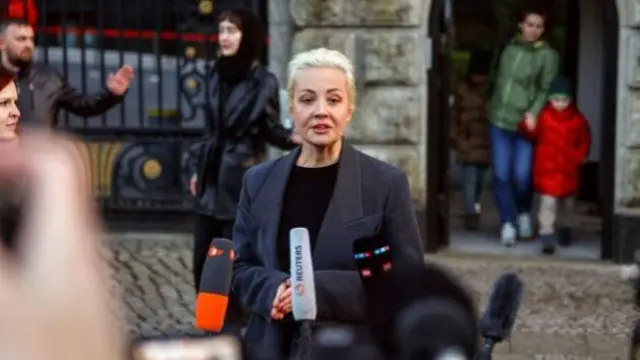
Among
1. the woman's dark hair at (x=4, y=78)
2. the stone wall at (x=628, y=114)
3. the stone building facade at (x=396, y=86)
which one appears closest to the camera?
the woman's dark hair at (x=4, y=78)

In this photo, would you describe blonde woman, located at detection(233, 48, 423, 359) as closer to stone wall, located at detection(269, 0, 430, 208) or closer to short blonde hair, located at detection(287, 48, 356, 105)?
short blonde hair, located at detection(287, 48, 356, 105)

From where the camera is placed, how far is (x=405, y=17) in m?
8.60

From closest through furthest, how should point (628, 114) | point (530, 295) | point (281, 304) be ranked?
point (281, 304) → point (530, 295) → point (628, 114)

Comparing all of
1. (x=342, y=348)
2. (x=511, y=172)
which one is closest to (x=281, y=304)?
(x=342, y=348)

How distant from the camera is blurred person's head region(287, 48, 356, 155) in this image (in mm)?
3291

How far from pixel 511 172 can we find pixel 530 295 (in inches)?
69.1

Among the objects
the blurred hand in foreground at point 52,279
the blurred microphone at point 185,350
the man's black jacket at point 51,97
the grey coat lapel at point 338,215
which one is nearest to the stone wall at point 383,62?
the man's black jacket at point 51,97

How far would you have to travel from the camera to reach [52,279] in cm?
94

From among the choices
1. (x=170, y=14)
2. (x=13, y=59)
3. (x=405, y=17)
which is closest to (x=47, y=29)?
(x=170, y=14)

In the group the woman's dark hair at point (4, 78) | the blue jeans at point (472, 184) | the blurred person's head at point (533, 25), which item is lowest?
the blue jeans at point (472, 184)

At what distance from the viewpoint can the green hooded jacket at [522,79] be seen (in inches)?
351

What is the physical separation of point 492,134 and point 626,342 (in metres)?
2.99

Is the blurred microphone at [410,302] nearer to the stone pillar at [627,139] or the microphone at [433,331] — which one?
the microphone at [433,331]

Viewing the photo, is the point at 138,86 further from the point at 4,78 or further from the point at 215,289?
the point at 215,289
